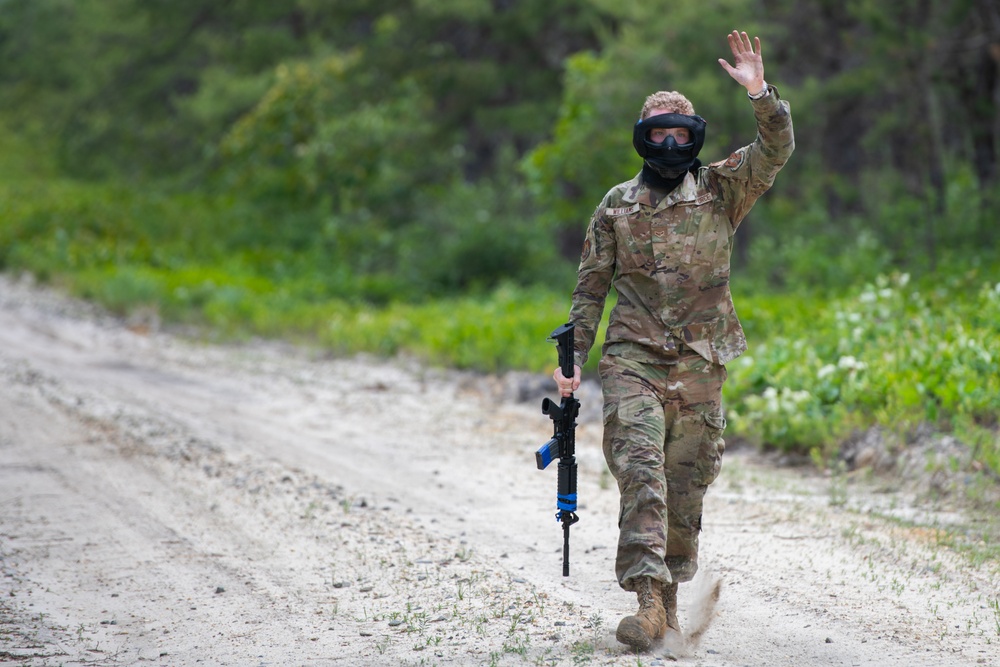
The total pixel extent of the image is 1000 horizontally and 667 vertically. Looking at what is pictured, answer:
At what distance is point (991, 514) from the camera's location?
6.73m

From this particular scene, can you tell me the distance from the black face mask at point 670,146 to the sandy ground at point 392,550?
184cm

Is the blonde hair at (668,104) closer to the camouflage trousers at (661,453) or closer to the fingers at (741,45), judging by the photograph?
the fingers at (741,45)

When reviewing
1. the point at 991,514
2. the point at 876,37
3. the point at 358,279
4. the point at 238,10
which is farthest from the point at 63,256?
the point at 991,514

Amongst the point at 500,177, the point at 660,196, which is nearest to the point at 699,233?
the point at 660,196

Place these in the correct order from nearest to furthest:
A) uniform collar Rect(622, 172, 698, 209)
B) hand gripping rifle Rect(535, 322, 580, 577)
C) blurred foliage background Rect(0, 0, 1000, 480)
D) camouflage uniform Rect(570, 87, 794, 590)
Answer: camouflage uniform Rect(570, 87, 794, 590) → uniform collar Rect(622, 172, 698, 209) → hand gripping rifle Rect(535, 322, 580, 577) → blurred foliage background Rect(0, 0, 1000, 480)

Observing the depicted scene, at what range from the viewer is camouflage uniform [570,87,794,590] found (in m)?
4.54

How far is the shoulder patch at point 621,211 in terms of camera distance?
4.68 meters

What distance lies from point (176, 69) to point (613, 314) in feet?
76.7

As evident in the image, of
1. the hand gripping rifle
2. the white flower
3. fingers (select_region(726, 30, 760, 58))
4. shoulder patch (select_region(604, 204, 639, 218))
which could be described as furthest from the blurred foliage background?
fingers (select_region(726, 30, 760, 58))

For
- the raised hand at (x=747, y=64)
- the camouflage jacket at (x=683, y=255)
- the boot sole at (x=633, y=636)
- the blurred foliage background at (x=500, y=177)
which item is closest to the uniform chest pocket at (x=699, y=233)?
the camouflage jacket at (x=683, y=255)

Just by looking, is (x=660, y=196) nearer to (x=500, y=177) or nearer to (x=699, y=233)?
(x=699, y=233)

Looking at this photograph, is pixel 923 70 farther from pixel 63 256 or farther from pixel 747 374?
pixel 63 256

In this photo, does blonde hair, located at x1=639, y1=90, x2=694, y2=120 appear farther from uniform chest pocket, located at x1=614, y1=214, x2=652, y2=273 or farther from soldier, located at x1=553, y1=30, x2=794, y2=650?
uniform chest pocket, located at x1=614, y1=214, x2=652, y2=273

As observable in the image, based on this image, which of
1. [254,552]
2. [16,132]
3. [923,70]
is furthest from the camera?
[16,132]
